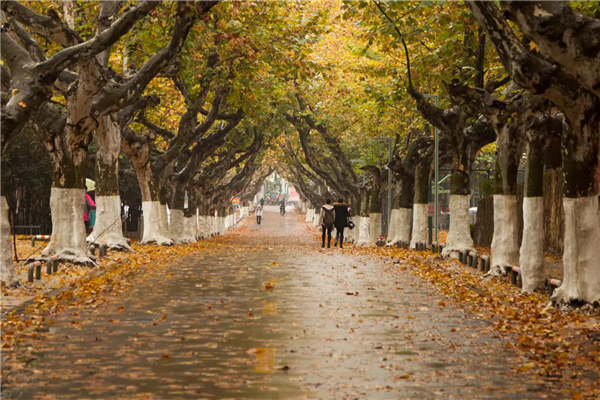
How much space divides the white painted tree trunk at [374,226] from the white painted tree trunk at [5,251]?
1259 inches

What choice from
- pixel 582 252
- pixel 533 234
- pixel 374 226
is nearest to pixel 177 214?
pixel 374 226

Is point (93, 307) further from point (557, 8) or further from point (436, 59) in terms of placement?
point (436, 59)

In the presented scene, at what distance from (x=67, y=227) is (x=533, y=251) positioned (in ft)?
37.0

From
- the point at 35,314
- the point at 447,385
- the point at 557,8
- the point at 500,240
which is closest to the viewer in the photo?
the point at 447,385

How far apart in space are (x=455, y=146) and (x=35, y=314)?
17.7m

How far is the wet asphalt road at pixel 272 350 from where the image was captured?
8484 mm

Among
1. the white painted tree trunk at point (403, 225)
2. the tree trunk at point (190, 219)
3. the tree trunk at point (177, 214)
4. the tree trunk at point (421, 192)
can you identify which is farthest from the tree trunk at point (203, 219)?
the tree trunk at point (421, 192)

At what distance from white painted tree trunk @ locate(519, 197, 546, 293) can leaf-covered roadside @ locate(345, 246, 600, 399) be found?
431 mm

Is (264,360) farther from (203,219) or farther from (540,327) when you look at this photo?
(203,219)

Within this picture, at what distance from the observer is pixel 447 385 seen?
28.6 ft

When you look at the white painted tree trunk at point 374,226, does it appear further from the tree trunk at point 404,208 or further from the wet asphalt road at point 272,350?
the wet asphalt road at point 272,350

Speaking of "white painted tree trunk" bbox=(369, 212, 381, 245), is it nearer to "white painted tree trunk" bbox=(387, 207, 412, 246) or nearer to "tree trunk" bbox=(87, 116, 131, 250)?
"white painted tree trunk" bbox=(387, 207, 412, 246)

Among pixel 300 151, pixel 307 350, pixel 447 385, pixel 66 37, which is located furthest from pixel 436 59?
pixel 300 151

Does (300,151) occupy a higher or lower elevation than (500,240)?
higher
